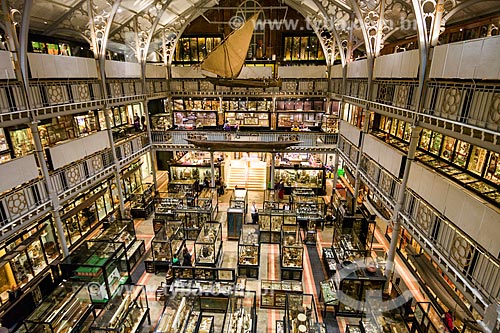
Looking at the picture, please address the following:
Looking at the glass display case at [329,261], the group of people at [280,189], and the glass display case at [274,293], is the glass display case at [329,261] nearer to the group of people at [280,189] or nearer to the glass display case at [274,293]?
the glass display case at [274,293]

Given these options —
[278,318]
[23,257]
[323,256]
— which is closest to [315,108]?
[323,256]

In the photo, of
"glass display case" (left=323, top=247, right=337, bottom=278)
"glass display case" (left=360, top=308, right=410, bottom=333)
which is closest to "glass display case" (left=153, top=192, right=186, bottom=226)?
"glass display case" (left=323, top=247, right=337, bottom=278)

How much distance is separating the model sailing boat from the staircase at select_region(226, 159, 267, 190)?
36.3ft

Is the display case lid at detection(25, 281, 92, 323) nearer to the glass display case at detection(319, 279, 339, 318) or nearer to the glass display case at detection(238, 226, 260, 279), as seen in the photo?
the glass display case at detection(238, 226, 260, 279)

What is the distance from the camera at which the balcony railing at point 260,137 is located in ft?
66.8

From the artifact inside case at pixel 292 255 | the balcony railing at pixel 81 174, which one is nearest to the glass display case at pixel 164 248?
the balcony railing at pixel 81 174

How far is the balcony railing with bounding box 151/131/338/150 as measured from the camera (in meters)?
20.4

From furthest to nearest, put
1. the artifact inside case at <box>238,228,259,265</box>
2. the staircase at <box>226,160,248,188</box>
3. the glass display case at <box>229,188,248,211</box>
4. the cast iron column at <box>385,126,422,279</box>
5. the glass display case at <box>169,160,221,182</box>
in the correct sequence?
the staircase at <box>226,160,248,188</box> < the glass display case at <box>169,160,221,182</box> < the glass display case at <box>229,188,248,211</box> < the artifact inside case at <box>238,228,259,265</box> < the cast iron column at <box>385,126,422,279</box>

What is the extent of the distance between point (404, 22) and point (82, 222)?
19.4m

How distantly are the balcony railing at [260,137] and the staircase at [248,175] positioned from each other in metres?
4.50

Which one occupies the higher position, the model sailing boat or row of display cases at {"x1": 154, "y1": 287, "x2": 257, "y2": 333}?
the model sailing boat

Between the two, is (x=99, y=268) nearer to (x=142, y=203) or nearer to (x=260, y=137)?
(x=142, y=203)

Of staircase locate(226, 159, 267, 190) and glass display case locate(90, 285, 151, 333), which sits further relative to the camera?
staircase locate(226, 159, 267, 190)

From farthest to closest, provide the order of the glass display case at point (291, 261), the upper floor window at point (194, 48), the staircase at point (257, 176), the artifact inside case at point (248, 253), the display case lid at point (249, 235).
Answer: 1. the upper floor window at point (194, 48)
2. the staircase at point (257, 176)
3. the display case lid at point (249, 235)
4. the artifact inside case at point (248, 253)
5. the glass display case at point (291, 261)
